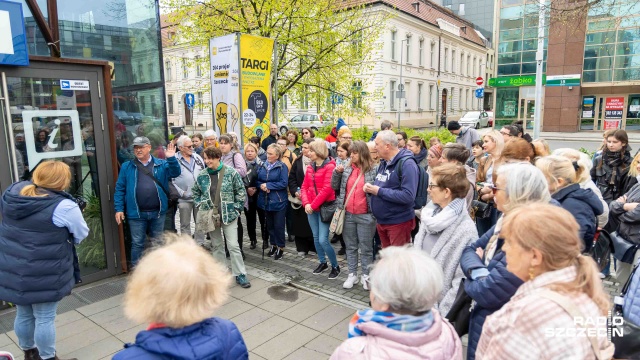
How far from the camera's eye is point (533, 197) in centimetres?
254

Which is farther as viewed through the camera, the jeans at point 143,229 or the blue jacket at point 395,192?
the jeans at point 143,229

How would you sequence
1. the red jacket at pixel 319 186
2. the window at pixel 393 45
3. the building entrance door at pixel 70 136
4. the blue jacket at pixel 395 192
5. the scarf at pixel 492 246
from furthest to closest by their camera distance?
the window at pixel 393 45, the red jacket at pixel 319 186, the building entrance door at pixel 70 136, the blue jacket at pixel 395 192, the scarf at pixel 492 246

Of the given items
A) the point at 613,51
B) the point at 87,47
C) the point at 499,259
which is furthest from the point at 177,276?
the point at 613,51

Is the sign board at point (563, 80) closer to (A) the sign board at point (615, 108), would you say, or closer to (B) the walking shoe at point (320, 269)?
(A) the sign board at point (615, 108)

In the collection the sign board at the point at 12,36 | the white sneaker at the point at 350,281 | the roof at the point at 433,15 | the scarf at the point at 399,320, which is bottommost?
the white sneaker at the point at 350,281

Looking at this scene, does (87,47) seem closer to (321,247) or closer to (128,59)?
(128,59)

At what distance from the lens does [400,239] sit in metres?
4.61

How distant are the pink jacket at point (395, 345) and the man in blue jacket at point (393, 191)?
264cm

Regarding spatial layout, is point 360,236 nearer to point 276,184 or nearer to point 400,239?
point 400,239

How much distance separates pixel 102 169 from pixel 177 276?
160 inches

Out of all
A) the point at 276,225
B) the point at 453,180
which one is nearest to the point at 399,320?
the point at 453,180

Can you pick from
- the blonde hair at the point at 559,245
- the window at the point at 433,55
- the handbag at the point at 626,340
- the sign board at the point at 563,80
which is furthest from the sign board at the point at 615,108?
the blonde hair at the point at 559,245

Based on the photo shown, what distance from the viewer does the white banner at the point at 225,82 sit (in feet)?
26.6

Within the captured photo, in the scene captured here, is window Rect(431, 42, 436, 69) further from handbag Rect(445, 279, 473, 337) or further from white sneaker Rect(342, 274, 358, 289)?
handbag Rect(445, 279, 473, 337)
